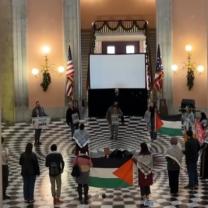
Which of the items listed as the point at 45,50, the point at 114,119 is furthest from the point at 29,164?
the point at 45,50

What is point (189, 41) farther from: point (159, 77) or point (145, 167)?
point (145, 167)

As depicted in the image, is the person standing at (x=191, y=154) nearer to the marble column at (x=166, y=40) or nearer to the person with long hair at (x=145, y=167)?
the person with long hair at (x=145, y=167)

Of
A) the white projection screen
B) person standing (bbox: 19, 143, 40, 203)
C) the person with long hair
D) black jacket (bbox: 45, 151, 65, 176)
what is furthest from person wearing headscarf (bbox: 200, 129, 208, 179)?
the white projection screen

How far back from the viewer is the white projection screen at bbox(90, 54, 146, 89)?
80.6 ft

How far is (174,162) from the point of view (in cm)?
1122

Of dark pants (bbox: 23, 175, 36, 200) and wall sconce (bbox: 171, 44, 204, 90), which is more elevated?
wall sconce (bbox: 171, 44, 204, 90)

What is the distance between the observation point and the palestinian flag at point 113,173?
10.0m

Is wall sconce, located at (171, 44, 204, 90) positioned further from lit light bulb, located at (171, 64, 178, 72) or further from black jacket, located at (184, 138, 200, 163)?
black jacket, located at (184, 138, 200, 163)

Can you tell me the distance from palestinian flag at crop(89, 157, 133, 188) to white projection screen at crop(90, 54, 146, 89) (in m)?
14.4

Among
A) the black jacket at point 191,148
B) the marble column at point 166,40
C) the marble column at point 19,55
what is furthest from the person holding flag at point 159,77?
the black jacket at point 191,148

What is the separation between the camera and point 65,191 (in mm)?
12148

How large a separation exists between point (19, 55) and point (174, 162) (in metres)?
12.6

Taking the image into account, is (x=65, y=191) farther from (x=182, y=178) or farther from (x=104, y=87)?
(x=104, y=87)

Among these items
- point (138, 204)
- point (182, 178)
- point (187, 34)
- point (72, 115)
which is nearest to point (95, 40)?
point (187, 34)
